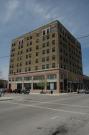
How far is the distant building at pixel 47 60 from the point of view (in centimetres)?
6894

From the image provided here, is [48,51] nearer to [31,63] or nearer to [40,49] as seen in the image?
[40,49]

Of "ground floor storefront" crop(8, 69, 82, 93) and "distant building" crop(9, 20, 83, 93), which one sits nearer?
"ground floor storefront" crop(8, 69, 82, 93)

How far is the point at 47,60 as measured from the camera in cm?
7169

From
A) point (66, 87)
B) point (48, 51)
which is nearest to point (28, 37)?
point (48, 51)

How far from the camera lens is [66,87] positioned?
71.8 meters

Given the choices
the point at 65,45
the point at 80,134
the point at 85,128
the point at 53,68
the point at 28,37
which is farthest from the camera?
the point at 28,37

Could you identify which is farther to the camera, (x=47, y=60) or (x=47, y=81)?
(x=47, y=60)

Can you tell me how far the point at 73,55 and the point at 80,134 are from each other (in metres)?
77.3

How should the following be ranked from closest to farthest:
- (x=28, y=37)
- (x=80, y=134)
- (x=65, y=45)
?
(x=80, y=134), (x=65, y=45), (x=28, y=37)

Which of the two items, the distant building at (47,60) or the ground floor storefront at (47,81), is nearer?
the ground floor storefront at (47,81)

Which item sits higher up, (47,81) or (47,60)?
(47,60)

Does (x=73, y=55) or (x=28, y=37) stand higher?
(x=28, y=37)

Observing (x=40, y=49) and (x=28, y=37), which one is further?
(x=28, y=37)

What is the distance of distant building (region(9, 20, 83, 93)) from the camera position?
68938 mm
